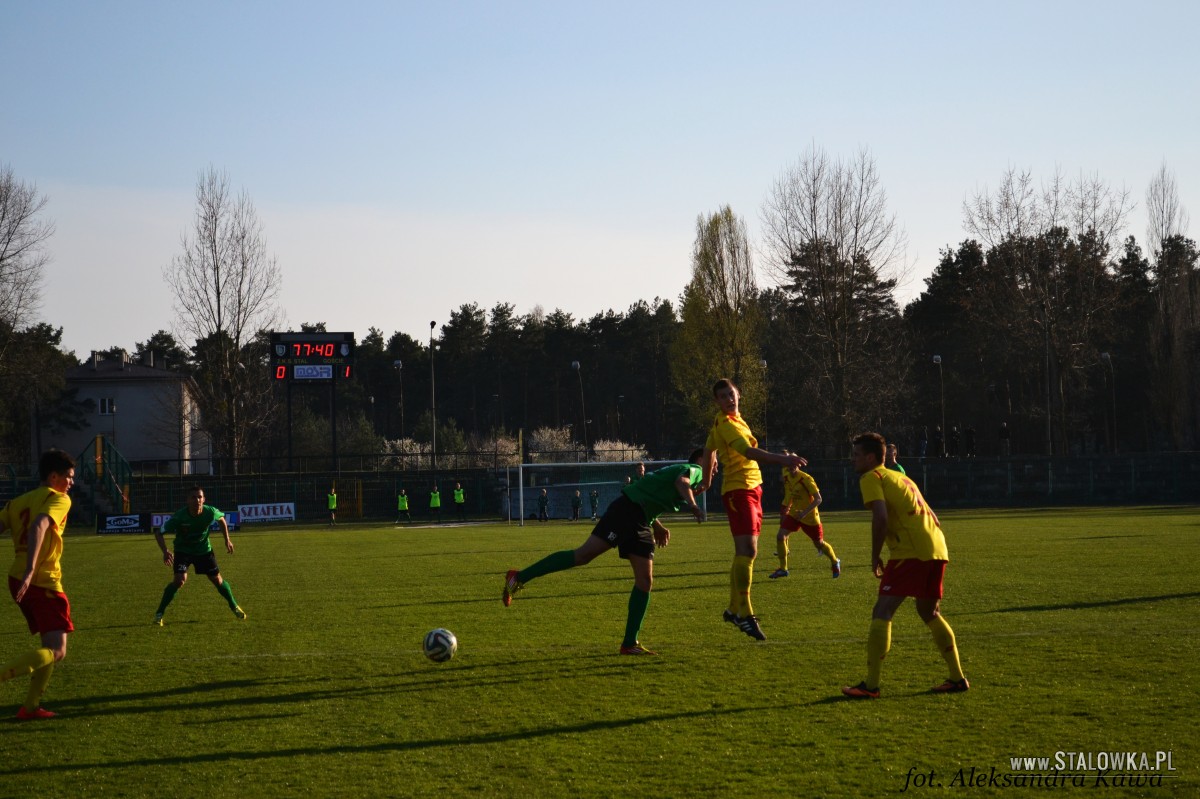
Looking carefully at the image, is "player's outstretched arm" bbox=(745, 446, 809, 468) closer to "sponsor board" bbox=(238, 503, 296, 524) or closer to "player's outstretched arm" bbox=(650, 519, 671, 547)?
"player's outstretched arm" bbox=(650, 519, 671, 547)

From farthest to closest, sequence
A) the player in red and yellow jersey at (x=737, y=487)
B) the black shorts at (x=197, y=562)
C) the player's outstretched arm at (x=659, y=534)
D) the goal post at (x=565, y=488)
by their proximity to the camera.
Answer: the goal post at (x=565, y=488) < the black shorts at (x=197, y=562) < the player in red and yellow jersey at (x=737, y=487) < the player's outstretched arm at (x=659, y=534)

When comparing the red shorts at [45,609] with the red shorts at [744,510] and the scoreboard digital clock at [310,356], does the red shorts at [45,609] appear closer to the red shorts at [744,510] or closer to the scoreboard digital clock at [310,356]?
the red shorts at [744,510]

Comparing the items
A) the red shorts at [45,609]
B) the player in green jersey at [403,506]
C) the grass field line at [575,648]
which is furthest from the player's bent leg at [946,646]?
the player in green jersey at [403,506]

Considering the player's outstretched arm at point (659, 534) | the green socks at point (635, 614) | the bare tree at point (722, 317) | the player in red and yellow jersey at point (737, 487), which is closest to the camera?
the green socks at point (635, 614)

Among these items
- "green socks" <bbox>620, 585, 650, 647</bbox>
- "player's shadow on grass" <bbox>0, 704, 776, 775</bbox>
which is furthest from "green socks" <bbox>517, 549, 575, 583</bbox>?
"player's shadow on grass" <bbox>0, 704, 776, 775</bbox>

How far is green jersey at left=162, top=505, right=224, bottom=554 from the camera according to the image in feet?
45.2

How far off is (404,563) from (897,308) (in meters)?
67.3

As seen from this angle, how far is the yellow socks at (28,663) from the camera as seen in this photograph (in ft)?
25.3

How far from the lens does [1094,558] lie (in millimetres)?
19656

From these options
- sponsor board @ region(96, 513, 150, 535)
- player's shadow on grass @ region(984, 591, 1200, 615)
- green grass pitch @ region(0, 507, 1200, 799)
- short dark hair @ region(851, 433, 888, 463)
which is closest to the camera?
green grass pitch @ region(0, 507, 1200, 799)

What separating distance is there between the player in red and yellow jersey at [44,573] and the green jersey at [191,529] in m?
5.85

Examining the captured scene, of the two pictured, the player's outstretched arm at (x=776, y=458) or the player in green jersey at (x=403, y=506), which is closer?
the player's outstretched arm at (x=776, y=458)

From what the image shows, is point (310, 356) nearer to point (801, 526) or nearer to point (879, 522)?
point (801, 526)

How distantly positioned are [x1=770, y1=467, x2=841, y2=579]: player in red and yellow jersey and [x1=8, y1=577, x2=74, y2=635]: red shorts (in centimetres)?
1110
